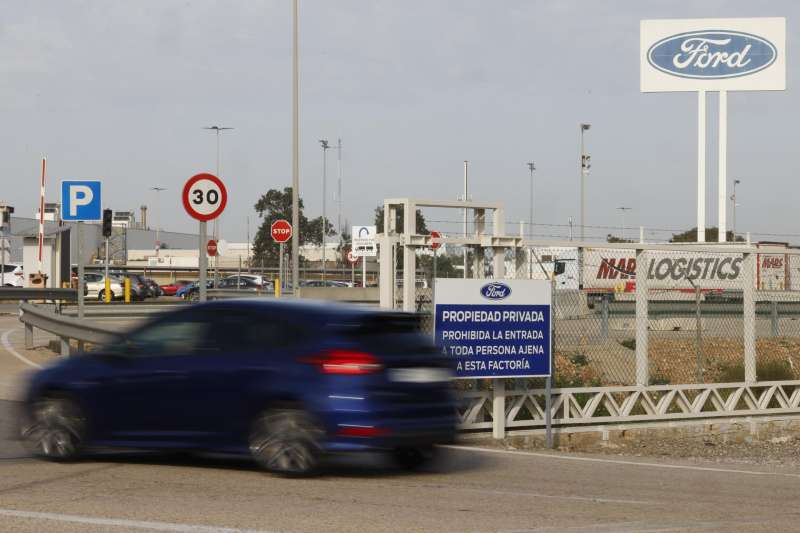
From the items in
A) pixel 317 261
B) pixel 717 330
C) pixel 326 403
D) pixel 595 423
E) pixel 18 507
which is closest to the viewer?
pixel 18 507

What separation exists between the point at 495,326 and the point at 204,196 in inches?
186

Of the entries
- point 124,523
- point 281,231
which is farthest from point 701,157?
point 124,523

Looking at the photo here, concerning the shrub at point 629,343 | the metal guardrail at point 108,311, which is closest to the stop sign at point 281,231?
the metal guardrail at point 108,311

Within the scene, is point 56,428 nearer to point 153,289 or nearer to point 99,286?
point 99,286

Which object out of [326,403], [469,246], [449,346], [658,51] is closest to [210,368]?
[326,403]

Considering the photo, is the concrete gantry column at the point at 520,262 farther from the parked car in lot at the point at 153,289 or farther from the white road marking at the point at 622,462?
the parked car in lot at the point at 153,289

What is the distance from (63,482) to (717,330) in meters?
10.2

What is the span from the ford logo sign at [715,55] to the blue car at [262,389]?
29027 millimetres

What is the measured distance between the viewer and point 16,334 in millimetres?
29156

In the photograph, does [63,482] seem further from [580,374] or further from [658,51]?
[658,51]

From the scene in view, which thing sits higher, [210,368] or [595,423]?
[210,368]

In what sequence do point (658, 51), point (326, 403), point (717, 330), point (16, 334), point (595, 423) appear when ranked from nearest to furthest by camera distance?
point (326, 403) → point (595, 423) → point (717, 330) → point (16, 334) → point (658, 51)

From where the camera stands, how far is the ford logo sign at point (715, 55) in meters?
36.8

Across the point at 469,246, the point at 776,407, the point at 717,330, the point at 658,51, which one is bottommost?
the point at 776,407
